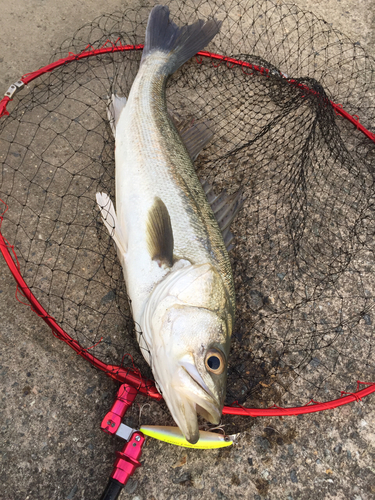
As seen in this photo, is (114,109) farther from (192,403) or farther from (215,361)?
(192,403)

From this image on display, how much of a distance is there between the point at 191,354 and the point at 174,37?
330 centimetres

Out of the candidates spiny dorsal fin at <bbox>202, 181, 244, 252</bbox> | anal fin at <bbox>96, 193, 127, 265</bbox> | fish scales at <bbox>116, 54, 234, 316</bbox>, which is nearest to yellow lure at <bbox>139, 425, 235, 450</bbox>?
fish scales at <bbox>116, 54, 234, 316</bbox>

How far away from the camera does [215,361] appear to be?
7.16 feet

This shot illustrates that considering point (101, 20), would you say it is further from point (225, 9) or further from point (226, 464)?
point (226, 464)

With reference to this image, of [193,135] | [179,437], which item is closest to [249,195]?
[193,135]

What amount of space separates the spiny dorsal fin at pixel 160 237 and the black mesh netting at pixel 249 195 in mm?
656

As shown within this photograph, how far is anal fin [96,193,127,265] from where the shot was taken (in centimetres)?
276

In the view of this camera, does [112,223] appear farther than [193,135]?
No

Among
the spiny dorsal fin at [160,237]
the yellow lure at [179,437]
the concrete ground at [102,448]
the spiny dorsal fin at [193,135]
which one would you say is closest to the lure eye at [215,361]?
the yellow lure at [179,437]

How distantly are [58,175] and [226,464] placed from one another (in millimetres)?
A: 2878

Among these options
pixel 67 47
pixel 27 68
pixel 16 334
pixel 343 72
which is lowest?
pixel 16 334

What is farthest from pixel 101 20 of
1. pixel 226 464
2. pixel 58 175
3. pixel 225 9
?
pixel 226 464

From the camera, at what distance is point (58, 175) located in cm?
340

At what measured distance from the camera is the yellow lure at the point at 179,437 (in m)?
2.31
